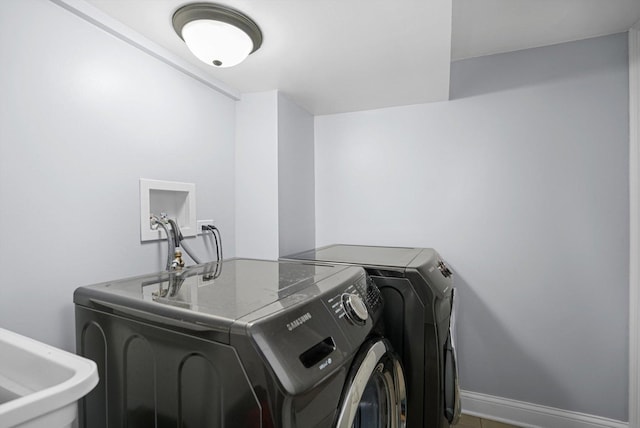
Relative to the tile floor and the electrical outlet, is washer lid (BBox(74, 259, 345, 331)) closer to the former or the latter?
the electrical outlet

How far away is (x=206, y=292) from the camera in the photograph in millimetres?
892

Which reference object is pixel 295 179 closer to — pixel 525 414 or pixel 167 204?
pixel 167 204

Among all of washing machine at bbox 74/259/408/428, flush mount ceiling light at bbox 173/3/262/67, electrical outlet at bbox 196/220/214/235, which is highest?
flush mount ceiling light at bbox 173/3/262/67

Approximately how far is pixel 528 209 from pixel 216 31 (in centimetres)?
189

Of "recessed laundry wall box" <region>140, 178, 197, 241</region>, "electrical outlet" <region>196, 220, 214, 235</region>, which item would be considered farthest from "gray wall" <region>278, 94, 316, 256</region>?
"recessed laundry wall box" <region>140, 178, 197, 241</region>

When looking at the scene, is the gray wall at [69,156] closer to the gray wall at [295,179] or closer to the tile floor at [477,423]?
the gray wall at [295,179]

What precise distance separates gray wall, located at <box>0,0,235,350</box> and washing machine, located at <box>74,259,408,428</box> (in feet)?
0.56

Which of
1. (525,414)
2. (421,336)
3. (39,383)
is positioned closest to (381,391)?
(421,336)

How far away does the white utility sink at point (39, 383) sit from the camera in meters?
0.43

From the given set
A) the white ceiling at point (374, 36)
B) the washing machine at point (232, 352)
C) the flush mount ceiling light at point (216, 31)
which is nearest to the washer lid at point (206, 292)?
the washing machine at point (232, 352)

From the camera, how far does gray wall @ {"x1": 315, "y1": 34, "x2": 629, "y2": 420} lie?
1746 mm

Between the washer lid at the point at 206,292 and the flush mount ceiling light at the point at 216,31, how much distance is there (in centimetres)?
83

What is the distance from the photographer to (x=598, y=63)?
1.76m

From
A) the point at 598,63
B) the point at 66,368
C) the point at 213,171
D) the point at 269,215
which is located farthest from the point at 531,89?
the point at 66,368
